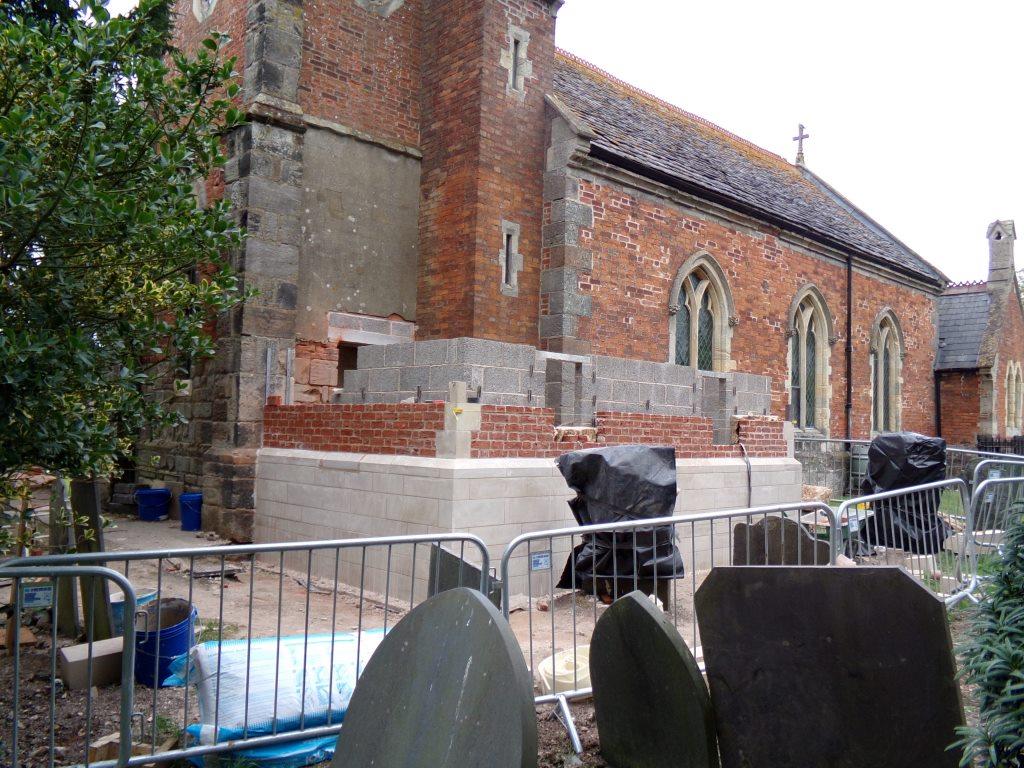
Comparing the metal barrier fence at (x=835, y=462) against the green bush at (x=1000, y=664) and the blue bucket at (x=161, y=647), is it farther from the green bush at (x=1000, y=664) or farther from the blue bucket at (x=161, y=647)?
the green bush at (x=1000, y=664)

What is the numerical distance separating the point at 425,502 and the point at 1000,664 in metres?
5.66

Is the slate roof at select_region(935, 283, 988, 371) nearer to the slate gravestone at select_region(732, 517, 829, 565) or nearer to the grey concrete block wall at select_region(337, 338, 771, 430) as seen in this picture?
the grey concrete block wall at select_region(337, 338, 771, 430)

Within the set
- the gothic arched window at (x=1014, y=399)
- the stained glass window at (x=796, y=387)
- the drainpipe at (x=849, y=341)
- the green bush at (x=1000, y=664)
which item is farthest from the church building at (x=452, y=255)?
the gothic arched window at (x=1014, y=399)

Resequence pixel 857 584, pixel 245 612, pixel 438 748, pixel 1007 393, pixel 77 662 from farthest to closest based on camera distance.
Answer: pixel 1007 393 < pixel 245 612 < pixel 77 662 < pixel 857 584 < pixel 438 748

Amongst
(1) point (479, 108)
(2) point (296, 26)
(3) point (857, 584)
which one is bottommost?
(3) point (857, 584)

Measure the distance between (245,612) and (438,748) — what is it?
17.3 ft

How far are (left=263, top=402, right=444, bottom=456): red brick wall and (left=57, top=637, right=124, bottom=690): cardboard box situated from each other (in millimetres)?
3482

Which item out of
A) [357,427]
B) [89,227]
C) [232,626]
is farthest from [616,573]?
[89,227]

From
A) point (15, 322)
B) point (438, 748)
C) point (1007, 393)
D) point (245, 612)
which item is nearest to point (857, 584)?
point (438, 748)

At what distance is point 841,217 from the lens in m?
22.8

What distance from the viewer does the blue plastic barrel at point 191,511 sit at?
1074 cm

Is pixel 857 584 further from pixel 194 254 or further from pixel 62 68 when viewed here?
pixel 62 68

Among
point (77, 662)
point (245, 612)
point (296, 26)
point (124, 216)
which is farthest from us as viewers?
point (296, 26)

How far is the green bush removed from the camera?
274 centimetres
